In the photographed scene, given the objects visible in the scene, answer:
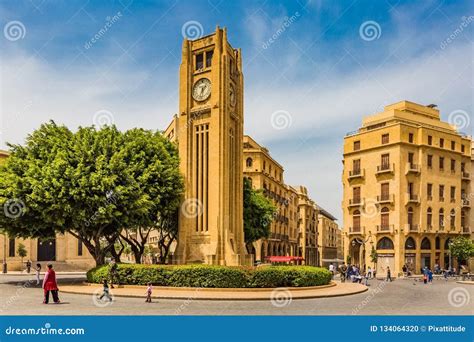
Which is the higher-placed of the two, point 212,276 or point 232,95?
point 232,95

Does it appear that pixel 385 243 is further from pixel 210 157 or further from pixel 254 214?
pixel 210 157

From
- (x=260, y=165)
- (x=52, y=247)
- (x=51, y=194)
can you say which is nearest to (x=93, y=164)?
(x=51, y=194)

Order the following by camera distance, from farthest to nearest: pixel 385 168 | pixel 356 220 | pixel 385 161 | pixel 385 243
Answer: pixel 356 220 → pixel 385 161 → pixel 385 168 → pixel 385 243

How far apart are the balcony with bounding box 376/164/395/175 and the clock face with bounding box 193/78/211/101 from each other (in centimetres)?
2955

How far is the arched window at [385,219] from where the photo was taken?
59875mm

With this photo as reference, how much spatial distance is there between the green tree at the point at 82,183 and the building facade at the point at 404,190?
34.6 meters

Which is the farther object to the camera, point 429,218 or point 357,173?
point 357,173

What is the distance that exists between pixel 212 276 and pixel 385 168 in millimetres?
38894

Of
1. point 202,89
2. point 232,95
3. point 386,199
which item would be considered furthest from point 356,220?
point 202,89

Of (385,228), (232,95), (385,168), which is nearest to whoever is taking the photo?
(232,95)

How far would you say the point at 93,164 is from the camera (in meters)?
31.4

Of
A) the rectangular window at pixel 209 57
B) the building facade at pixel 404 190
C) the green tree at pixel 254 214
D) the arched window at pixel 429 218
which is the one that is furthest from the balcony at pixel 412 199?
the rectangular window at pixel 209 57

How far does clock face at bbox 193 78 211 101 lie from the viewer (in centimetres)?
4047

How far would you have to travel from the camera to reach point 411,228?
59.0m
